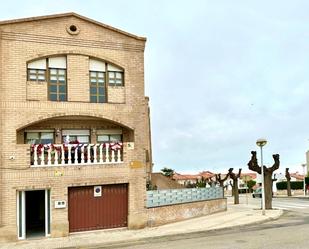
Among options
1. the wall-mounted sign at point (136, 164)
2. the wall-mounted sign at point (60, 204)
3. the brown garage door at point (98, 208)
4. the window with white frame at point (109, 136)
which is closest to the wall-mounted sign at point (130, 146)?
the wall-mounted sign at point (136, 164)

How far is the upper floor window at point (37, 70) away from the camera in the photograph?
19.3 m

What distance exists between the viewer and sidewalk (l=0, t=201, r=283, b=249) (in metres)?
17.0

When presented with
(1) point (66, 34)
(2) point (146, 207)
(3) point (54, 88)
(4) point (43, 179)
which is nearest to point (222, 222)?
(2) point (146, 207)

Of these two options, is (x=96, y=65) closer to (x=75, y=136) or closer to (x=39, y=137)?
(x=75, y=136)

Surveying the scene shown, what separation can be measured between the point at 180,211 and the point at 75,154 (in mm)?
6215

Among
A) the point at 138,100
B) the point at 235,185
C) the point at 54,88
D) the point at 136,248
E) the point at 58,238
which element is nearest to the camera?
the point at 136,248

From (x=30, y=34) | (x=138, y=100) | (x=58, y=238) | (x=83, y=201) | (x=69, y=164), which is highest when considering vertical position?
(x=30, y=34)

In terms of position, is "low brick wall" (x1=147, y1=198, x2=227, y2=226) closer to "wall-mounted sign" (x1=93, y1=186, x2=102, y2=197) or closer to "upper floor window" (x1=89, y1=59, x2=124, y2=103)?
"wall-mounted sign" (x1=93, y1=186, x2=102, y2=197)

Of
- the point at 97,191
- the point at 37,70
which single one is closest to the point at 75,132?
the point at 97,191

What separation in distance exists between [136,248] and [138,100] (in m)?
7.99

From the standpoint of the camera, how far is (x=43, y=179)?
60.9 ft

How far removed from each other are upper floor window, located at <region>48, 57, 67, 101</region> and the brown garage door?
13.7 ft

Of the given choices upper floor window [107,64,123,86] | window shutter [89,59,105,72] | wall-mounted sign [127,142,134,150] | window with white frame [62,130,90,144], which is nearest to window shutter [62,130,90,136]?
window with white frame [62,130,90,144]

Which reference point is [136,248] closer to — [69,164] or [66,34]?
[69,164]
